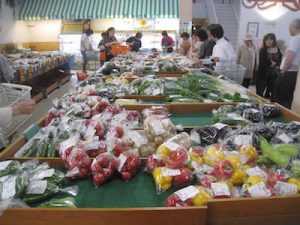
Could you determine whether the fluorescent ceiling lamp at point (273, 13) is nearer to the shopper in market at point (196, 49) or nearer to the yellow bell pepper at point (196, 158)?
the shopper in market at point (196, 49)

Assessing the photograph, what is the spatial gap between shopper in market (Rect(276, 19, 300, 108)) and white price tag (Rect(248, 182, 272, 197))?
12.4 ft

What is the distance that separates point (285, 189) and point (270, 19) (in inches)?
326

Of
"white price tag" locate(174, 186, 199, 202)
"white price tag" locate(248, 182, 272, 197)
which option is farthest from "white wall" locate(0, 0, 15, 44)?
"white price tag" locate(248, 182, 272, 197)

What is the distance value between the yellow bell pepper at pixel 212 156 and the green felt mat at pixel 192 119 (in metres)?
0.75

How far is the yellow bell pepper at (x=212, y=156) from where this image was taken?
1.46 m

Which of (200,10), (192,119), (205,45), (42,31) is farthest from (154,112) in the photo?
(42,31)

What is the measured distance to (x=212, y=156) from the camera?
1.49 metres

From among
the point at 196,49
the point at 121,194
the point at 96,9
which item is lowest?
the point at 121,194

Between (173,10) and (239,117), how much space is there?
10.1 meters

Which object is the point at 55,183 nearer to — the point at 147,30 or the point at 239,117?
the point at 239,117

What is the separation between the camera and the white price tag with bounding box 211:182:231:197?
1.23m

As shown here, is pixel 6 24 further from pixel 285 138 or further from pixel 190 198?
pixel 190 198

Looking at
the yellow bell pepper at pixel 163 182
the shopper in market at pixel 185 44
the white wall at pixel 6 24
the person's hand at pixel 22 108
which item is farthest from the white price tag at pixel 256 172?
the white wall at pixel 6 24

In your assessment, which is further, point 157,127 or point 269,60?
point 269,60
